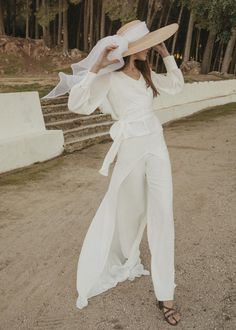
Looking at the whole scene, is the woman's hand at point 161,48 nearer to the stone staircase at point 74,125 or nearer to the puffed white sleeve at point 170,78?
the puffed white sleeve at point 170,78

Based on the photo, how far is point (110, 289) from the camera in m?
3.52

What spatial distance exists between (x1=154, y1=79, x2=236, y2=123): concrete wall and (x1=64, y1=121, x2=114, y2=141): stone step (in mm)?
2335

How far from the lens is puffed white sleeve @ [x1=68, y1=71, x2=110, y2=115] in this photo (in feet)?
9.69

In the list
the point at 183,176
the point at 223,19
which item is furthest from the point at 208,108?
the point at 183,176

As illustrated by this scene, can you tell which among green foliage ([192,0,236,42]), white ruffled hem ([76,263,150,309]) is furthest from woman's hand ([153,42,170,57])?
green foliage ([192,0,236,42])

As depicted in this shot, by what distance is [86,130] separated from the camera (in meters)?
9.59

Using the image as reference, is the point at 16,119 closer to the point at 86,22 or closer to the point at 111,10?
the point at 111,10

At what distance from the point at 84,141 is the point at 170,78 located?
19.0 feet

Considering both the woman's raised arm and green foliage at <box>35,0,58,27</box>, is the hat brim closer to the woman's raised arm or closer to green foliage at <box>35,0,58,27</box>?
the woman's raised arm

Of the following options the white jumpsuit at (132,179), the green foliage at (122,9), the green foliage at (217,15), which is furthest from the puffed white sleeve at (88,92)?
the green foliage at (122,9)

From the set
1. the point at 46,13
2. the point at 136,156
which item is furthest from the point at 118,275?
the point at 46,13

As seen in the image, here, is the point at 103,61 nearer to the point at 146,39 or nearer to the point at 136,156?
the point at 146,39

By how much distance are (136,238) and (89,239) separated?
38 centimetres

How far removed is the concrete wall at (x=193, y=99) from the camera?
12.7 m
